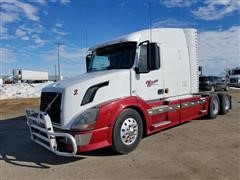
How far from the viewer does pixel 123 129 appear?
17.5 feet

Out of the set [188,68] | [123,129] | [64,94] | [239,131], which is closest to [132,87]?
[123,129]

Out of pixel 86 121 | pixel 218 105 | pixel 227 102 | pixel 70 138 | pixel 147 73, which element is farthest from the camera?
pixel 227 102

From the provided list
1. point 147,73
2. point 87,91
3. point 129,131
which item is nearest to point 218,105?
point 147,73

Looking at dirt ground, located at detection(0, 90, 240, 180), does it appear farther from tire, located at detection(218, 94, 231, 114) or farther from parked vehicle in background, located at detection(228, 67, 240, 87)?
parked vehicle in background, located at detection(228, 67, 240, 87)

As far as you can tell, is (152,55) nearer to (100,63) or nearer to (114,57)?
(114,57)

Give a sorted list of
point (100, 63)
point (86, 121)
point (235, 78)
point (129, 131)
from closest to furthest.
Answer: point (86, 121) → point (129, 131) → point (100, 63) → point (235, 78)

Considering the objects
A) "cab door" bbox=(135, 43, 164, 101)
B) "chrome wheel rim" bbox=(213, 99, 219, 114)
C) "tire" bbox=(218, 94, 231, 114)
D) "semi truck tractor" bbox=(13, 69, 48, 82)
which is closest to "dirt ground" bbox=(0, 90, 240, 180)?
"cab door" bbox=(135, 43, 164, 101)

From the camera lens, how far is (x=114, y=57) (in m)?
6.29

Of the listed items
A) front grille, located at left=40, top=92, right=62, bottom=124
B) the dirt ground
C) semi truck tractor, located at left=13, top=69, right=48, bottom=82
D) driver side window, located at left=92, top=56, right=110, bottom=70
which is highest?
semi truck tractor, located at left=13, top=69, right=48, bottom=82

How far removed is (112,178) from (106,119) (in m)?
1.18

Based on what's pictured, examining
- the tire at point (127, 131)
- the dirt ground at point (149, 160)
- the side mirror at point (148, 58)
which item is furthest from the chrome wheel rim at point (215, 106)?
the tire at point (127, 131)

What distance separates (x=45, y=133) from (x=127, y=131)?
1.69 metres

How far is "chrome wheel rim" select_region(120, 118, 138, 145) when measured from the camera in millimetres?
5320

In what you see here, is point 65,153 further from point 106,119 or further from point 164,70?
point 164,70
